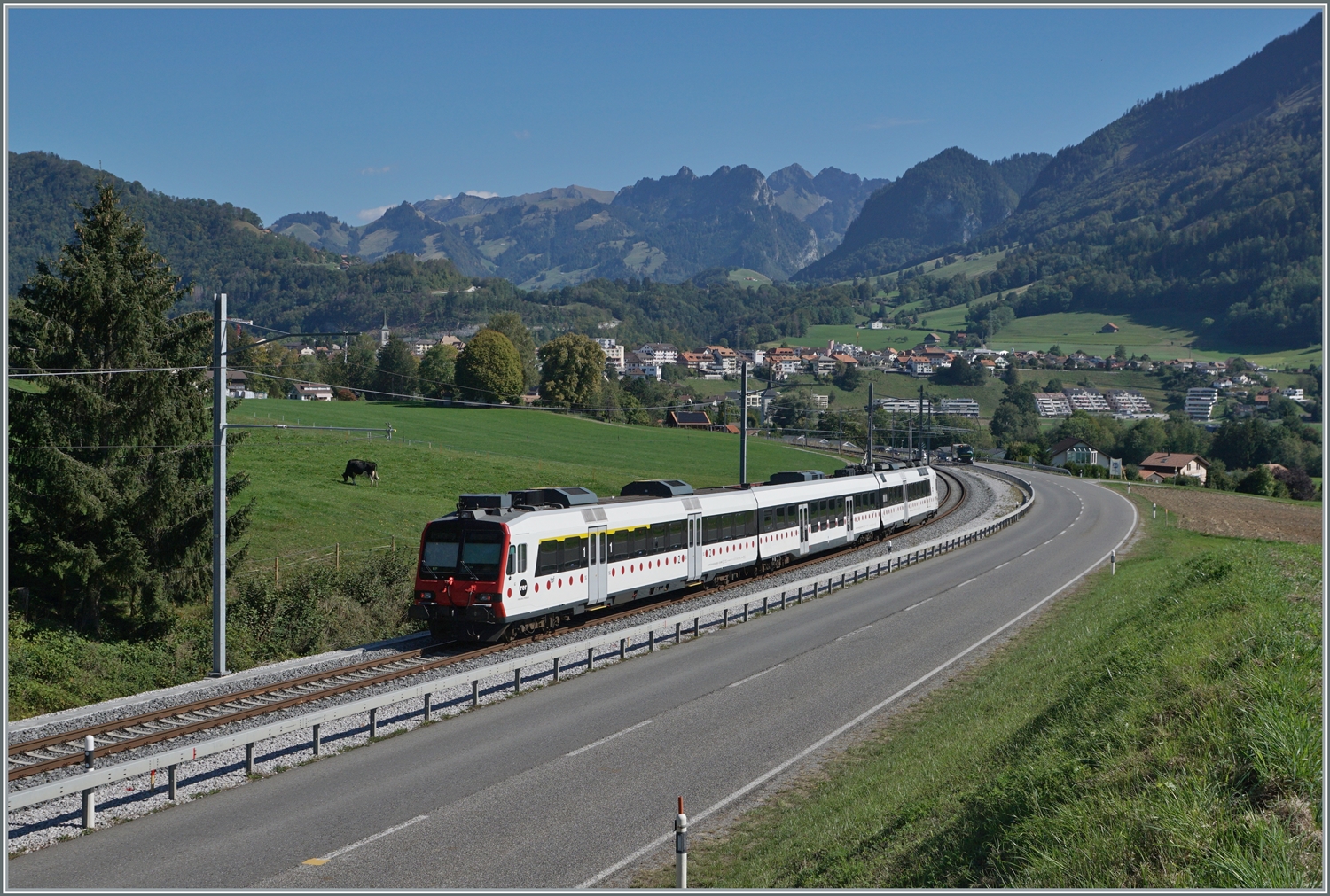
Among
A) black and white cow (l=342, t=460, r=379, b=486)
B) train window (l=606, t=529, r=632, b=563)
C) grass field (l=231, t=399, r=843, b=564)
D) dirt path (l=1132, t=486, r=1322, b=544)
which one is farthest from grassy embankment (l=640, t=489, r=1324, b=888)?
dirt path (l=1132, t=486, r=1322, b=544)

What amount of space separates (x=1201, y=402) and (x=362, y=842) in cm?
20082

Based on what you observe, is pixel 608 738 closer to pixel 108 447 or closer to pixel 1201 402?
pixel 108 447

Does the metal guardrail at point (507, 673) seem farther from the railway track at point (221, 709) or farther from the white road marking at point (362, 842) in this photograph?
the white road marking at point (362, 842)

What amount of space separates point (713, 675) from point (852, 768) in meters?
6.57

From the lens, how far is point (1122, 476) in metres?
114

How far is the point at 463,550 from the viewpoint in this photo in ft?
79.7

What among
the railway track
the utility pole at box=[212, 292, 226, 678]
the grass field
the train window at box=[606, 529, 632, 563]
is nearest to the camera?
the railway track

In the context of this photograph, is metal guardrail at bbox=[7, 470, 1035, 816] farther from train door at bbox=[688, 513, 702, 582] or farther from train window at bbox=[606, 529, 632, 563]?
train door at bbox=[688, 513, 702, 582]

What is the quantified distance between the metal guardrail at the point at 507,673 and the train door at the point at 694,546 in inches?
86.5

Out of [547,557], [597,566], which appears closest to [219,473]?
[547,557]

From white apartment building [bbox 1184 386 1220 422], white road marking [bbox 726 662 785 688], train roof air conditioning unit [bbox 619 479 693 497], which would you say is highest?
white apartment building [bbox 1184 386 1220 422]

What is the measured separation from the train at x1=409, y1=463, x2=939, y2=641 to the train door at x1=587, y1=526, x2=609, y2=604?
37 mm

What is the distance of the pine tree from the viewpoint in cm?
2661

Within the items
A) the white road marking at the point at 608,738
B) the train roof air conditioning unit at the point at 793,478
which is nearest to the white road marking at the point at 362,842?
the white road marking at the point at 608,738
